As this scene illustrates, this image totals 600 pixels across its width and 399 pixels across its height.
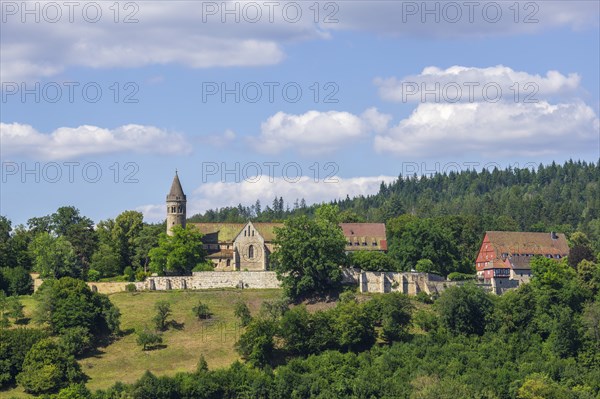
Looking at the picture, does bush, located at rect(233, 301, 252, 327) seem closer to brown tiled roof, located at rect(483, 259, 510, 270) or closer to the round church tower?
the round church tower

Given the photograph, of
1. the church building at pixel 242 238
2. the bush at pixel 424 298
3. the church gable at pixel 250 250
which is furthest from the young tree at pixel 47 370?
the bush at pixel 424 298

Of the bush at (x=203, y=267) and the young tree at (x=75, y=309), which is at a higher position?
the bush at (x=203, y=267)

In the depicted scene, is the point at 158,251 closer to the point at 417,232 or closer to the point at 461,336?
the point at 417,232

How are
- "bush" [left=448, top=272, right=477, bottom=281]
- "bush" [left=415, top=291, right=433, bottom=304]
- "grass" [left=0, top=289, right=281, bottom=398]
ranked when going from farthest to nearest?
1. "bush" [left=448, top=272, right=477, bottom=281]
2. "bush" [left=415, top=291, right=433, bottom=304]
3. "grass" [left=0, top=289, right=281, bottom=398]

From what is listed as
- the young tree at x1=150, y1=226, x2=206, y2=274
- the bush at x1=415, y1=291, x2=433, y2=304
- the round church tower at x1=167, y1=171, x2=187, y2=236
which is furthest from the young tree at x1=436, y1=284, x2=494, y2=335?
the round church tower at x1=167, y1=171, x2=187, y2=236

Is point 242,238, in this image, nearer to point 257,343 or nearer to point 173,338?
point 173,338

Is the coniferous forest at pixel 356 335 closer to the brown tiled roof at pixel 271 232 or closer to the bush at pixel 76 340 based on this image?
the bush at pixel 76 340

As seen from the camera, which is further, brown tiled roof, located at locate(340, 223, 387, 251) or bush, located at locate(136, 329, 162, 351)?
brown tiled roof, located at locate(340, 223, 387, 251)
